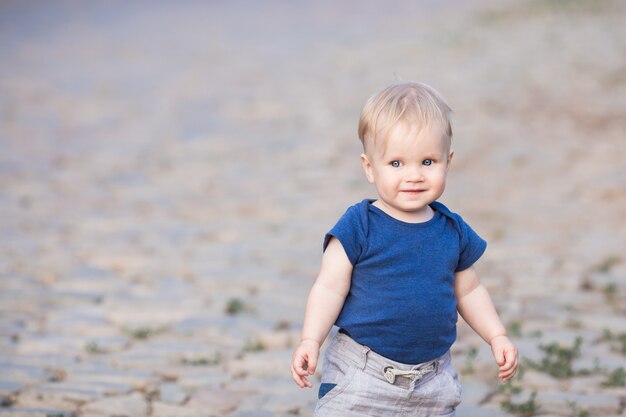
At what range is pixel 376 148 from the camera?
10.1 ft

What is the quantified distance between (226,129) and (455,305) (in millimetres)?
9098

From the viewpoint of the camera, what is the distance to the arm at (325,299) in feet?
10.1

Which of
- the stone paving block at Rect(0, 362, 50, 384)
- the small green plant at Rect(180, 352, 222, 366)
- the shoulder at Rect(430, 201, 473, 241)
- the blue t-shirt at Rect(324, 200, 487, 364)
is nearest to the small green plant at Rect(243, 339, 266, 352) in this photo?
the small green plant at Rect(180, 352, 222, 366)

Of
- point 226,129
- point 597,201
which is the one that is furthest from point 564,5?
point 597,201

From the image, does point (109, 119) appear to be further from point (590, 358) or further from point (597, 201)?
point (590, 358)

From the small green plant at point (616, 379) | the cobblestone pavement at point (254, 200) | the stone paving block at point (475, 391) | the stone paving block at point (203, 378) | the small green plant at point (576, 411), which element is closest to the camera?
the small green plant at point (576, 411)

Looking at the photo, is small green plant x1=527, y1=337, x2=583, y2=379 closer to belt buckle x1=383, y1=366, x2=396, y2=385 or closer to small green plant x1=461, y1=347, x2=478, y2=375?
small green plant x1=461, y1=347, x2=478, y2=375

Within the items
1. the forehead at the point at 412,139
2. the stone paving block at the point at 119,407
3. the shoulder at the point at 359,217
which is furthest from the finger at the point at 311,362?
the stone paving block at the point at 119,407

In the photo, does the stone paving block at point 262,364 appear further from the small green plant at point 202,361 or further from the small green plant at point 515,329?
the small green plant at point 515,329

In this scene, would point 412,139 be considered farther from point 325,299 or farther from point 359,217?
point 325,299

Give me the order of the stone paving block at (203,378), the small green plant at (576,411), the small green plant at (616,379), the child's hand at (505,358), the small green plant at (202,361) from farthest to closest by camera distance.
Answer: the small green plant at (202,361) → the stone paving block at (203,378) → the small green plant at (616,379) → the small green plant at (576,411) → the child's hand at (505,358)

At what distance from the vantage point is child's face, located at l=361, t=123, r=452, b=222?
119 inches

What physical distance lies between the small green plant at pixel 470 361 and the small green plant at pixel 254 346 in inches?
40.5

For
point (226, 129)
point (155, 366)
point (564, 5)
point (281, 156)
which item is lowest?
point (155, 366)
